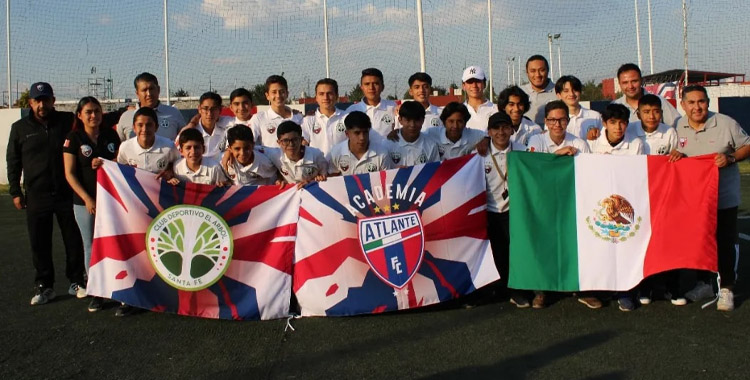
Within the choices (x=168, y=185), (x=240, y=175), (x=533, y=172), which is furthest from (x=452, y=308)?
(x=168, y=185)

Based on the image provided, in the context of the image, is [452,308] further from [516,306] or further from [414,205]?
[414,205]

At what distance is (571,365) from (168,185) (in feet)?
10.7

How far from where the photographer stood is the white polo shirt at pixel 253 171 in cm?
494

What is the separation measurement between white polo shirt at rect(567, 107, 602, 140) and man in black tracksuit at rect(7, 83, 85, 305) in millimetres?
4598

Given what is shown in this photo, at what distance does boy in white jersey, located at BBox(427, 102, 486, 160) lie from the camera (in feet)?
16.6

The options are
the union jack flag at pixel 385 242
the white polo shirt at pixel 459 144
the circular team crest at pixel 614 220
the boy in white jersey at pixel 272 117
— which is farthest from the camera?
the boy in white jersey at pixel 272 117

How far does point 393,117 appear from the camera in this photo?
600 centimetres

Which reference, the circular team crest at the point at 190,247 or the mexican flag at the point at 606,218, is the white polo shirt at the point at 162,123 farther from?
the mexican flag at the point at 606,218

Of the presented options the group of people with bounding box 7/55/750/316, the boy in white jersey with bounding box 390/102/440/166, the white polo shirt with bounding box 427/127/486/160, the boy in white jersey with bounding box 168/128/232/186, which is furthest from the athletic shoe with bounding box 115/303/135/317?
the white polo shirt with bounding box 427/127/486/160

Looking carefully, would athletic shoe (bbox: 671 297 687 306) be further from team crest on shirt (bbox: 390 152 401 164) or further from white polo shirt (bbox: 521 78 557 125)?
team crest on shirt (bbox: 390 152 401 164)

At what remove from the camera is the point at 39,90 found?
5.36 m

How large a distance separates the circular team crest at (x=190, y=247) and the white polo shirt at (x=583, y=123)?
128 inches

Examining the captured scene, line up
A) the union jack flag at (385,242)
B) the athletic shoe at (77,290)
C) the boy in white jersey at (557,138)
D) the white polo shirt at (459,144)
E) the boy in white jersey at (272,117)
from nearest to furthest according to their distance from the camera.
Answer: the union jack flag at (385,242), the boy in white jersey at (557,138), the white polo shirt at (459,144), the athletic shoe at (77,290), the boy in white jersey at (272,117)

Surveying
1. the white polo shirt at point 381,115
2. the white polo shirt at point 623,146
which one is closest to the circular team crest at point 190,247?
the white polo shirt at point 381,115
